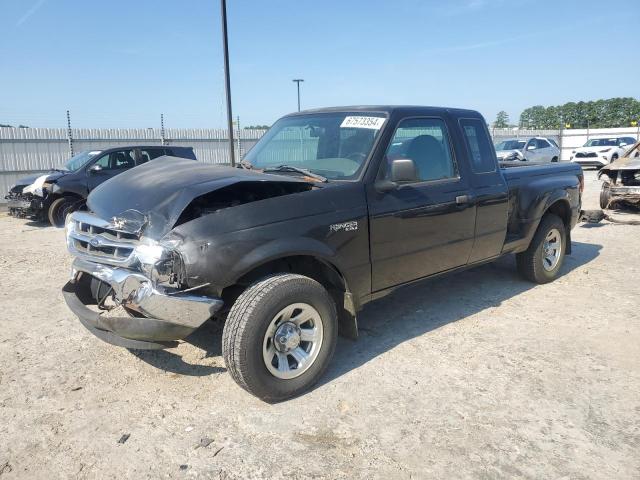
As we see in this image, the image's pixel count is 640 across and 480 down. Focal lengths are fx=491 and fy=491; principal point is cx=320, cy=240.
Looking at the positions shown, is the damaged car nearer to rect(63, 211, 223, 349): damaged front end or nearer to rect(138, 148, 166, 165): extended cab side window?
rect(138, 148, 166, 165): extended cab side window

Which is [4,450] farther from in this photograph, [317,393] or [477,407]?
[477,407]

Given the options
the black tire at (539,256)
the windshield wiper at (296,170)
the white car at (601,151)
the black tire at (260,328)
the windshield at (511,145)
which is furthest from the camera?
the white car at (601,151)

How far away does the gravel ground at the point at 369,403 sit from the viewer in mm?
2686

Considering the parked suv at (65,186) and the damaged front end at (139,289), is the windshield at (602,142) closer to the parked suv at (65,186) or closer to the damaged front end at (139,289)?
the parked suv at (65,186)

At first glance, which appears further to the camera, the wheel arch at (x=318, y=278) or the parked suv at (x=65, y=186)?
the parked suv at (x=65, y=186)

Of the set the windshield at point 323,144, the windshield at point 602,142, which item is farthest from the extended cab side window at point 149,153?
the windshield at point 602,142

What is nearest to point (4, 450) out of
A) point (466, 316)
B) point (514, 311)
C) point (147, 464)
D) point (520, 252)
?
point (147, 464)

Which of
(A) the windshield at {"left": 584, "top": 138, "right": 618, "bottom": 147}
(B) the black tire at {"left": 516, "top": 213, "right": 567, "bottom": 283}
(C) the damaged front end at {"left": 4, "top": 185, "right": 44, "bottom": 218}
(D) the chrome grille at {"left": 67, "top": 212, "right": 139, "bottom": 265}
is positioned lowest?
(B) the black tire at {"left": 516, "top": 213, "right": 567, "bottom": 283}

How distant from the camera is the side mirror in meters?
3.68

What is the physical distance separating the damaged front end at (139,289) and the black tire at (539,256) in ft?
13.4

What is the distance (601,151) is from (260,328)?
24.6 meters

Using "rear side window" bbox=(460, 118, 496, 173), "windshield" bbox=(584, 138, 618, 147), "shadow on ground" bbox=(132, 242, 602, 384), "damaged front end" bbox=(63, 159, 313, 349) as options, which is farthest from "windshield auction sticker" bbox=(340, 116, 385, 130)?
"windshield" bbox=(584, 138, 618, 147)

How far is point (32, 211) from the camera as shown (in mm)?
10773

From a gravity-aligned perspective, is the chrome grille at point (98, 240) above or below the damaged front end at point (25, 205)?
above
